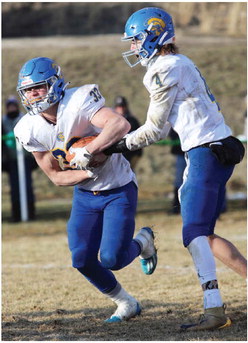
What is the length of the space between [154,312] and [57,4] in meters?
21.4

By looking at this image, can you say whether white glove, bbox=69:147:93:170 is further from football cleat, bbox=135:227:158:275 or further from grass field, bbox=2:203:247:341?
grass field, bbox=2:203:247:341

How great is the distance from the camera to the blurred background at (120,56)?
1479 centimetres

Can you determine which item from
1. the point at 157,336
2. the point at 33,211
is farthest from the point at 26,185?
the point at 157,336

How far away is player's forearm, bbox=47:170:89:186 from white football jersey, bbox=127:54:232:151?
1.48 ft

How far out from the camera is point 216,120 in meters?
4.85

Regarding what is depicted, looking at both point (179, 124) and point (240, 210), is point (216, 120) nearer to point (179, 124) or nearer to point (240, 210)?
point (179, 124)

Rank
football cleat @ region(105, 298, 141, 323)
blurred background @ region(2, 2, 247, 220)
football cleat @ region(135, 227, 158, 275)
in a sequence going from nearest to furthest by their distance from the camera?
football cleat @ region(105, 298, 141, 323) → football cleat @ region(135, 227, 158, 275) → blurred background @ region(2, 2, 247, 220)

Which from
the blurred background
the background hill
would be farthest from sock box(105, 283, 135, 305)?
the background hill

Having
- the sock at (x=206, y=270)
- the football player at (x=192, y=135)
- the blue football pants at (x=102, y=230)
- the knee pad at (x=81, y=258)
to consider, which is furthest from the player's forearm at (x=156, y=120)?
the knee pad at (x=81, y=258)

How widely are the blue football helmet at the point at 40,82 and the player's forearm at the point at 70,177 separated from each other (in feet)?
1.50

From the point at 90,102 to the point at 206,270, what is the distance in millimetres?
1304

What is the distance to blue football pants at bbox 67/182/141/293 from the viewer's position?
5125 mm

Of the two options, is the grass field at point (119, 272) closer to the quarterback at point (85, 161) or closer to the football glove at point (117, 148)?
the quarterback at point (85, 161)

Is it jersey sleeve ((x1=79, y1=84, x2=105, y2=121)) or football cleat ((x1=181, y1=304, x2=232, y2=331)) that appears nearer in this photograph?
football cleat ((x1=181, y1=304, x2=232, y2=331))
